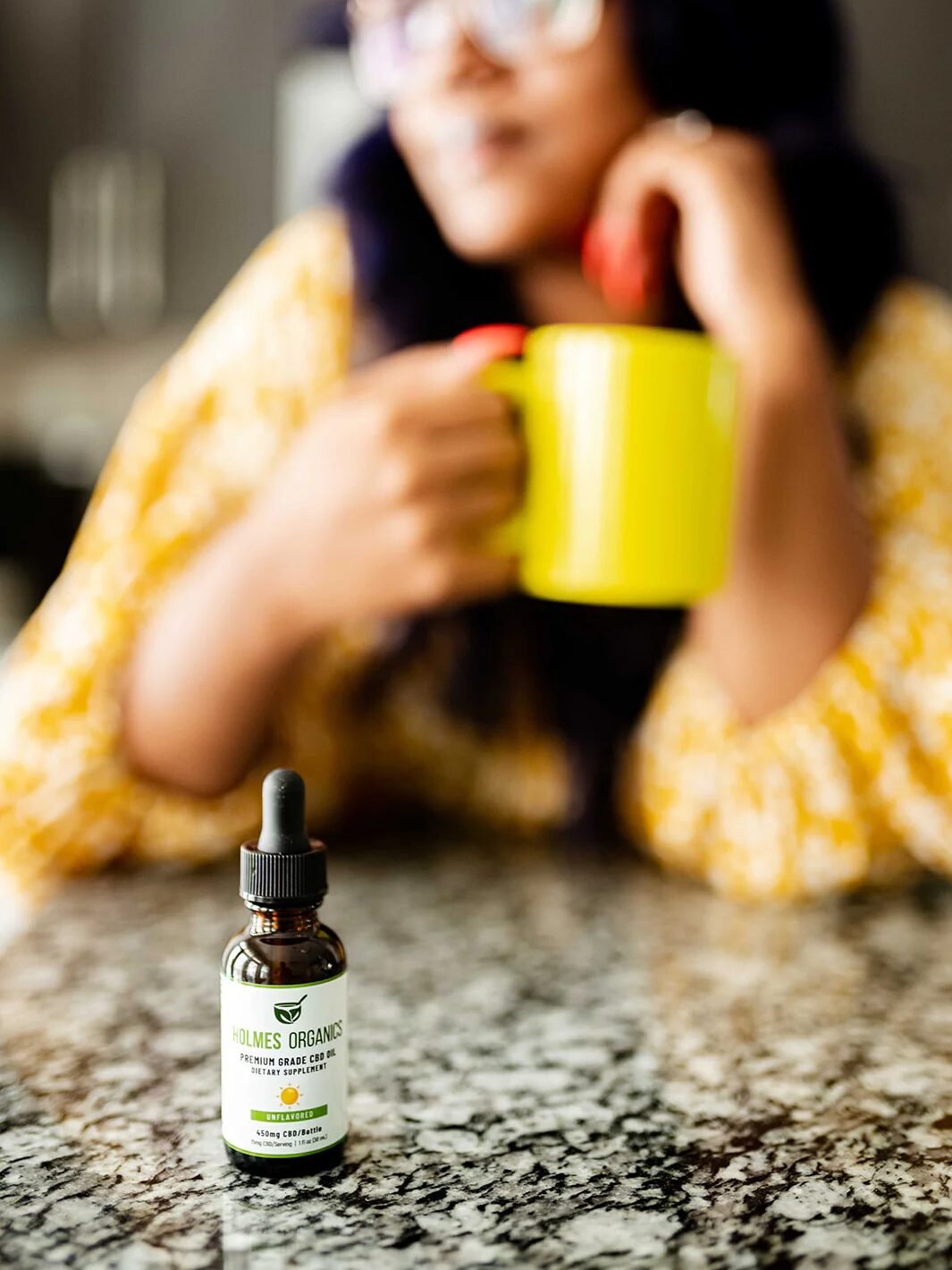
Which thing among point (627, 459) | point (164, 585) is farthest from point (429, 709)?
point (627, 459)

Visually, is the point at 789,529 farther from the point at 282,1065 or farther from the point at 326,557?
the point at 282,1065

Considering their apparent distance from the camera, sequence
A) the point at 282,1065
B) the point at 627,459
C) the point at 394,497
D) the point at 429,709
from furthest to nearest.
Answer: the point at 429,709 → the point at 394,497 → the point at 627,459 → the point at 282,1065

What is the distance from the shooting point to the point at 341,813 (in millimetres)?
1051

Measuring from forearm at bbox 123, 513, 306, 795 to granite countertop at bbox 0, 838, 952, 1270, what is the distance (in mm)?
90

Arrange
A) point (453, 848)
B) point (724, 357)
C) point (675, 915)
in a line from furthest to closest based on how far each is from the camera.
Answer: point (453, 848)
point (675, 915)
point (724, 357)

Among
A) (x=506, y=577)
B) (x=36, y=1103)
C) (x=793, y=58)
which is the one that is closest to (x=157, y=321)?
(x=793, y=58)

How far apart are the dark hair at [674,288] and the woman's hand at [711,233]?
3.4 inches

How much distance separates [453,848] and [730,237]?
489 mm

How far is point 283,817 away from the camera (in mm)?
460

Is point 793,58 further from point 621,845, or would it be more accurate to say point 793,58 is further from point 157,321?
point 157,321

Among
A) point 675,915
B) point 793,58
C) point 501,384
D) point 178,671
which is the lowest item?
point 675,915

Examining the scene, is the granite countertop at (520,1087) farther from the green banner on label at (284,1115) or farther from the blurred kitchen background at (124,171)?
the blurred kitchen background at (124,171)

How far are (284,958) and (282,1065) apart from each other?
0.04 m

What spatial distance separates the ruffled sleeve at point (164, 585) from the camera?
0.86 m
